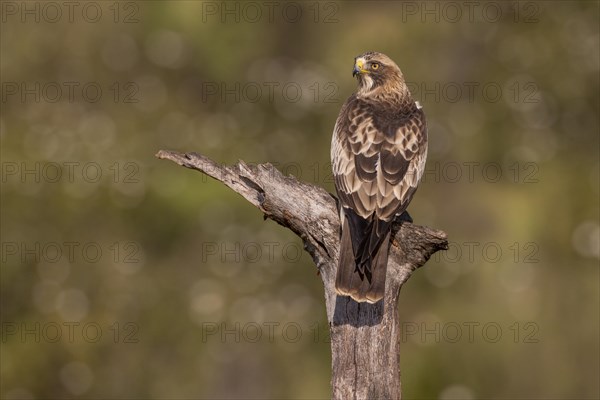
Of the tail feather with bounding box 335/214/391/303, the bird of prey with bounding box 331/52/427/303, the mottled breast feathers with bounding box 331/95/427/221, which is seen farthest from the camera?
the mottled breast feathers with bounding box 331/95/427/221

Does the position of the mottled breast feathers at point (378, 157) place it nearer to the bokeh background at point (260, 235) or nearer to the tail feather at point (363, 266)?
the tail feather at point (363, 266)

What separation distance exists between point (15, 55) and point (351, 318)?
9560mm

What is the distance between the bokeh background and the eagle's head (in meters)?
4.28

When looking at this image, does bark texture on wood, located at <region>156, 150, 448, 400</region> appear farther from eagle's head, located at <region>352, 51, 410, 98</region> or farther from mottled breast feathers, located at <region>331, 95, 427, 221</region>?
eagle's head, located at <region>352, 51, 410, 98</region>

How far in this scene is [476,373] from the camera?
1467cm

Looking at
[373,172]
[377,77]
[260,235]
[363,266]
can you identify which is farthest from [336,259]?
[260,235]

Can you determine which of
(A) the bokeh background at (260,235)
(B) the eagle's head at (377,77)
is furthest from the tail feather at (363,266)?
(A) the bokeh background at (260,235)

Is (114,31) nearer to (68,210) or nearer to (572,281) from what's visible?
(68,210)

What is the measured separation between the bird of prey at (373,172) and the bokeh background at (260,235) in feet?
15.8

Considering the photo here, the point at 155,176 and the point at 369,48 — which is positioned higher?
the point at 369,48

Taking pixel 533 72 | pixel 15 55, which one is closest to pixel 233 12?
pixel 15 55

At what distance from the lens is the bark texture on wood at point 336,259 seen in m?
8.01

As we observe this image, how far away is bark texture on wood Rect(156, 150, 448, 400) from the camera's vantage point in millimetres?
8008

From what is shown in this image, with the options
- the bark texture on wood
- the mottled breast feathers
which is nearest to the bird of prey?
the mottled breast feathers
